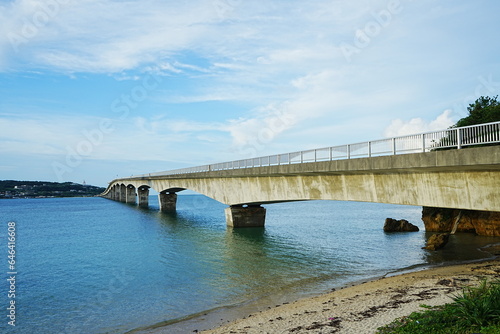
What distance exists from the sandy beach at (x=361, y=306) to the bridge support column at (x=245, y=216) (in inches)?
975

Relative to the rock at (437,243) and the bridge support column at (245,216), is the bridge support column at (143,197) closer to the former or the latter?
the bridge support column at (245,216)

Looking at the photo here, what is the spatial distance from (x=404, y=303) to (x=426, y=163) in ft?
22.6

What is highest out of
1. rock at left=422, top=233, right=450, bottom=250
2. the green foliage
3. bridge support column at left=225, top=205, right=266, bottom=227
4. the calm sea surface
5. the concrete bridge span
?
the green foliage

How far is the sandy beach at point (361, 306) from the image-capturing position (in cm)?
1066

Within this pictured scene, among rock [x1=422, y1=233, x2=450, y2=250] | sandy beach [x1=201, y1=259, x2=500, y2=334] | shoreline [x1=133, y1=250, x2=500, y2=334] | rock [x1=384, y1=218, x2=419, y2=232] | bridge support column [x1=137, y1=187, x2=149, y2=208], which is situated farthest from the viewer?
bridge support column [x1=137, y1=187, x2=149, y2=208]

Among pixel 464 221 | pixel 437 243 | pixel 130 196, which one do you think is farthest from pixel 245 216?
pixel 130 196

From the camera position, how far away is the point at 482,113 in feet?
124

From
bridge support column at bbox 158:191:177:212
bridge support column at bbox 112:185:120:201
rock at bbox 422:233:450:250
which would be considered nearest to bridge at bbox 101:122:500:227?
rock at bbox 422:233:450:250

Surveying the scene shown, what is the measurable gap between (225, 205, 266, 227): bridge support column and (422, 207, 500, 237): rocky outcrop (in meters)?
16.9

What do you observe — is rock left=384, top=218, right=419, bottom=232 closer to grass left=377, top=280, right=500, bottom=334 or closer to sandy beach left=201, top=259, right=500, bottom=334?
sandy beach left=201, top=259, right=500, bottom=334

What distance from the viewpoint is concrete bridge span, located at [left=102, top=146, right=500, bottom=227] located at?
48.9 feet

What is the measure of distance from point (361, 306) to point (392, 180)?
911 cm

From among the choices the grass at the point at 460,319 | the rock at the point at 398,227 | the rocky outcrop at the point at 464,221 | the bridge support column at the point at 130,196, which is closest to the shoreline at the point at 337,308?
the grass at the point at 460,319

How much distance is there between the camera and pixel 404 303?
39.5 ft
